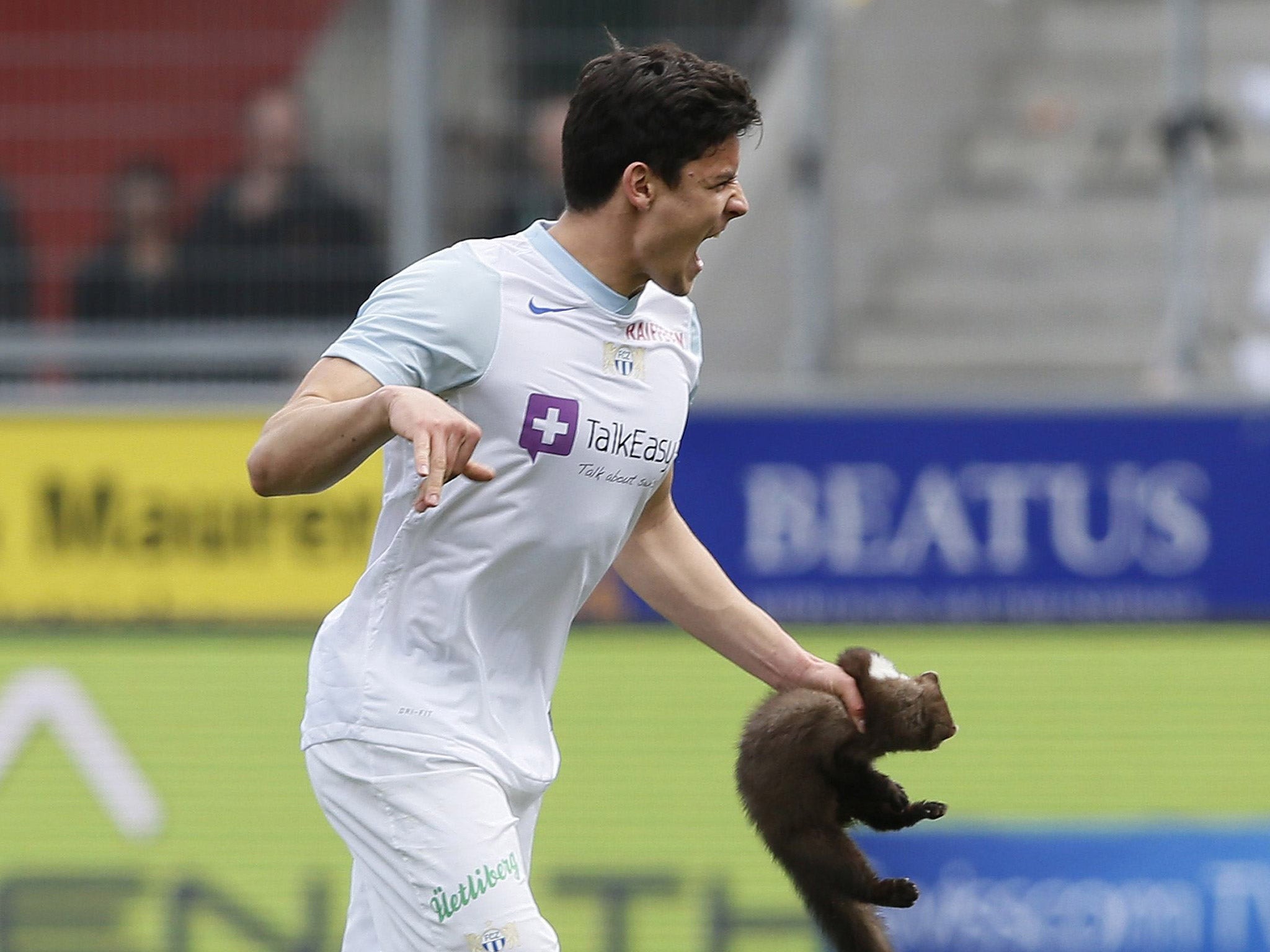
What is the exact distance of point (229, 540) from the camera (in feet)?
25.1

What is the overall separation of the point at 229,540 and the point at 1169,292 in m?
3.70

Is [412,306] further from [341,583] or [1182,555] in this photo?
[1182,555]

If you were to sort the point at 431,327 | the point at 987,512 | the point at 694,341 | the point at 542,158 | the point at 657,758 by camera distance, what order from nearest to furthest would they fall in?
the point at 431,327 < the point at 694,341 < the point at 657,758 < the point at 987,512 < the point at 542,158

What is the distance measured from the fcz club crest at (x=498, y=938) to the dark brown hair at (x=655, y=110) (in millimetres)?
1225

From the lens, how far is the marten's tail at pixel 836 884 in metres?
3.41

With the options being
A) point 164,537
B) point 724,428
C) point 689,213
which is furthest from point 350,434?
point 164,537

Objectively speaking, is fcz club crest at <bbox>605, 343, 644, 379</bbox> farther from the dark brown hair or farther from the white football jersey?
the dark brown hair

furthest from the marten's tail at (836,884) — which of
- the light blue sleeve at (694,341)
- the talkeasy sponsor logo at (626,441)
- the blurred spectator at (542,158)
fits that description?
the blurred spectator at (542,158)

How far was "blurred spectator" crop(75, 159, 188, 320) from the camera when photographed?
811cm

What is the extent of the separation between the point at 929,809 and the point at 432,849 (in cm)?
82

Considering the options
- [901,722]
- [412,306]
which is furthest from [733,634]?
[412,306]

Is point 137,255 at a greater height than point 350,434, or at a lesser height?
lesser

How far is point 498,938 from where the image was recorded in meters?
3.28

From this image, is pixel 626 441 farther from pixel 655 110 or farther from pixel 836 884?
pixel 836 884
